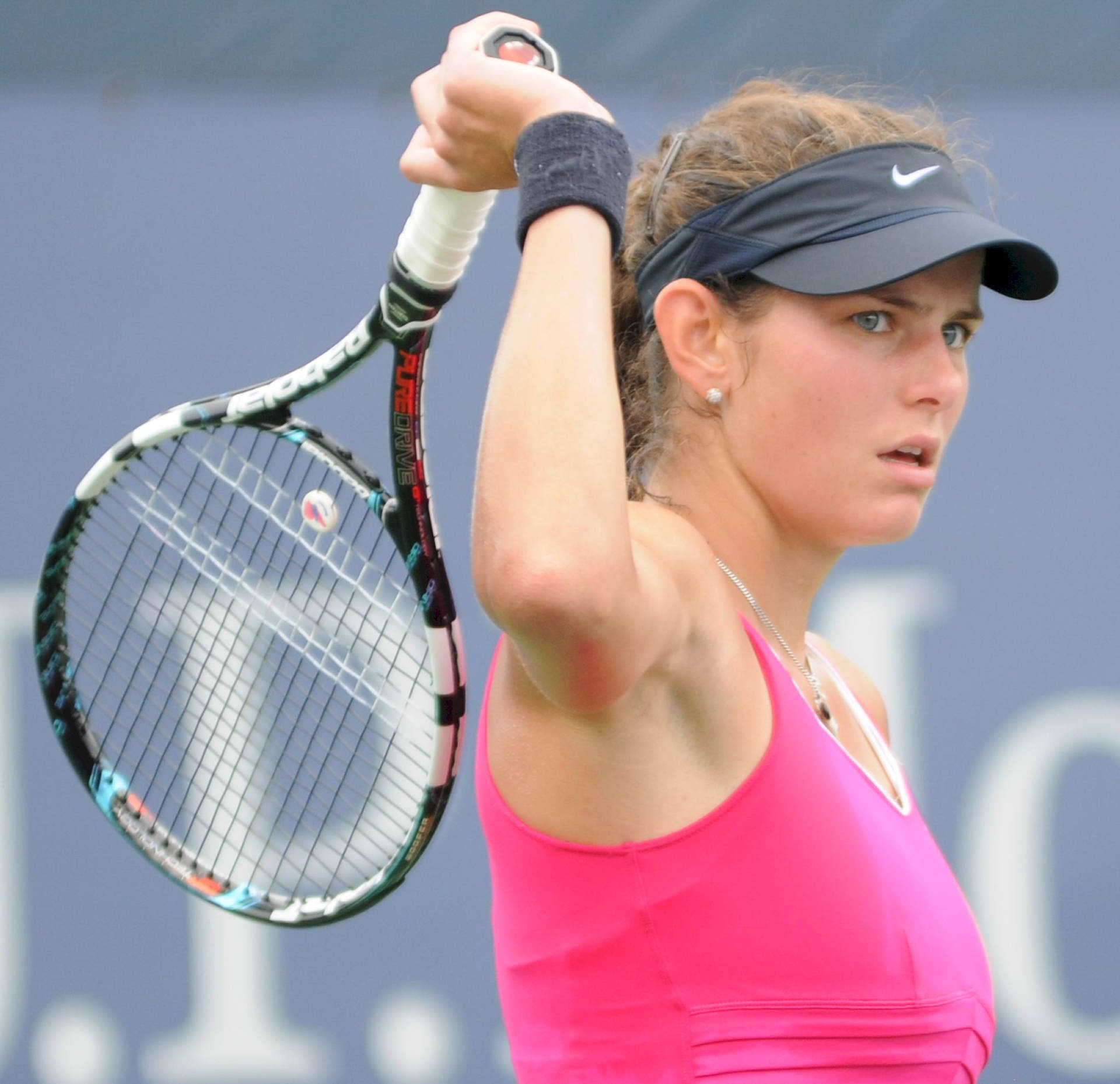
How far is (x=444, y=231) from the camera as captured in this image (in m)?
1.17

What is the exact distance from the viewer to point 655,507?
3.71 feet

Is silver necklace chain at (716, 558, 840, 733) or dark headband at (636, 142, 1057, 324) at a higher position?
dark headband at (636, 142, 1057, 324)

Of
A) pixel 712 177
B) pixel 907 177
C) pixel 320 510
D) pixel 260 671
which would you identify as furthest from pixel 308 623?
pixel 907 177

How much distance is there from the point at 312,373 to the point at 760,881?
1.92ft

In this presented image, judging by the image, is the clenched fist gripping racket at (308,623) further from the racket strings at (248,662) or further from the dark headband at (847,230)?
the dark headband at (847,230)

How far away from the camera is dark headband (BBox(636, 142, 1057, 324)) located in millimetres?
1092

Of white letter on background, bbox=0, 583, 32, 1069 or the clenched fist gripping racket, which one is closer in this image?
the clenched fist gripping racket

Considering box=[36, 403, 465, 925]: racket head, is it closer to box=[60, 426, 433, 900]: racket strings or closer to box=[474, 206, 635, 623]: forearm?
box=[60, 426, 433, 900]: racket strings

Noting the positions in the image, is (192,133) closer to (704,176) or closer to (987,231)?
(704,176)

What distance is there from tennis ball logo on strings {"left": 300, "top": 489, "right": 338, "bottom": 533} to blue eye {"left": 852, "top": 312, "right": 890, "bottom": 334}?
463mm

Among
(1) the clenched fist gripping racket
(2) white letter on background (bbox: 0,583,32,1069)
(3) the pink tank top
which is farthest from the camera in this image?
(2) white letter on background (bbox: 0,583,32,1069)

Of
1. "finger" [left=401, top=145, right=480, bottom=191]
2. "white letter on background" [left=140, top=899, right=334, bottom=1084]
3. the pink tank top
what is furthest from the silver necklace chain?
"white letter on background" [left=140, top=899, right=334, bottom=1084]

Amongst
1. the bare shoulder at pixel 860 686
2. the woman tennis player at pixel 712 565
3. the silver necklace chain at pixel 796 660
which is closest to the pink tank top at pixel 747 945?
the woman tennis player at pixel 712 565

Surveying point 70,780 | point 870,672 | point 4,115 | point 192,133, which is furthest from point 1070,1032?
point 4,115
